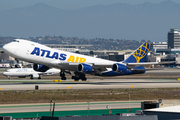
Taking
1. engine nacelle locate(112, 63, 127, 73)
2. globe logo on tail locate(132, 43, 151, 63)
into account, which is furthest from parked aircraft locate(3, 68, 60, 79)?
engine nacelle locate(112, 63, 127, 73)

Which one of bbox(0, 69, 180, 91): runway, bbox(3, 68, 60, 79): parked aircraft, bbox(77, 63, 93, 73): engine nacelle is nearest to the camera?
bbox(0, 69, 180, 91): runway

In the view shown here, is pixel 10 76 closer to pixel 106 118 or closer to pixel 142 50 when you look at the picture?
pixel 142 50

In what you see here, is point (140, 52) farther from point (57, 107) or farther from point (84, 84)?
point (57, 107)

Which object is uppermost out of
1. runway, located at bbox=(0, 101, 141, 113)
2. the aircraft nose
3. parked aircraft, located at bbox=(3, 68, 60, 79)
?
the aircraft nose

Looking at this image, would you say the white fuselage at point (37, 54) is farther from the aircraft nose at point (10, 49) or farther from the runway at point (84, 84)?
the runway at point (84, 84)

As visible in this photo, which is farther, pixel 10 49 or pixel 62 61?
pixel 62 61

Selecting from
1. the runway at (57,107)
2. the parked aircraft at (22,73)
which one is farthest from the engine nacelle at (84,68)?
the parked aircraft at (22,73)

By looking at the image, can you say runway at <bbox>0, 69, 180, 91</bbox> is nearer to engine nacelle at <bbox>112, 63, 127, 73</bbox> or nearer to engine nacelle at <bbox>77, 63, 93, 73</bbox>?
engine nacelle at <bbox>77, 63, 93, 73</bbox>

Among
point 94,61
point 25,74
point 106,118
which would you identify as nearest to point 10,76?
point 25,74

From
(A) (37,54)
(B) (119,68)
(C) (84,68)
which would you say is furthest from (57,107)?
(B) (119,68)

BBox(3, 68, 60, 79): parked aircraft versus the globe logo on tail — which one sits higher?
the globe logo on tail

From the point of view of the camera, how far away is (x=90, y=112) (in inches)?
1133

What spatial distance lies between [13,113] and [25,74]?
75381 millimetres

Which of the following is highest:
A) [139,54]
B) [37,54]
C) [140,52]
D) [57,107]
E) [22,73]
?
[140,52]
